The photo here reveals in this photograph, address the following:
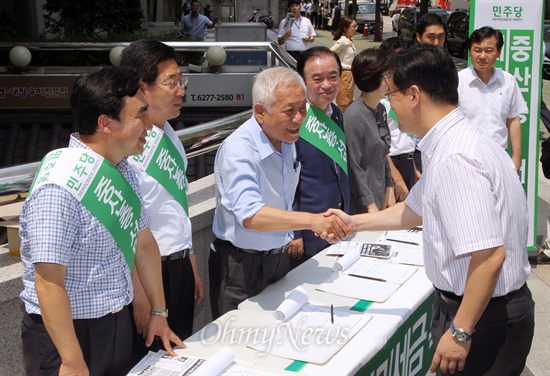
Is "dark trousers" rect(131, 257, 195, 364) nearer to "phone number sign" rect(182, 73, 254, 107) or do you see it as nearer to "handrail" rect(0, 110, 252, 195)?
"handrail" rect(0, 110, 252, 195)

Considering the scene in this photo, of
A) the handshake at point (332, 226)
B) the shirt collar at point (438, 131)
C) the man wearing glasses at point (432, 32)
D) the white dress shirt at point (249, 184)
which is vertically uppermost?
the man wearing glasses at point (432, 32)

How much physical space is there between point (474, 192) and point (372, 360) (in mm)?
790

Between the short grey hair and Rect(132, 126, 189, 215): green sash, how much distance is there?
0.44m

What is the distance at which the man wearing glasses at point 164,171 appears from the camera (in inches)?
112

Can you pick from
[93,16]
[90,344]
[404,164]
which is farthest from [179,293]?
[93,16]

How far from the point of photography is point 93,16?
10539 millimetres

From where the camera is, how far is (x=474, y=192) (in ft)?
7.19

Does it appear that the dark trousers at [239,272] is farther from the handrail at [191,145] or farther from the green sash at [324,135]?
the handrail at [191,145]

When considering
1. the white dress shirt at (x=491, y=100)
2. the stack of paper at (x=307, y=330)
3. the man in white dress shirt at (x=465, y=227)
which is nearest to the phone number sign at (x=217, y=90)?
the white dress shirt at (x=491, y=100)

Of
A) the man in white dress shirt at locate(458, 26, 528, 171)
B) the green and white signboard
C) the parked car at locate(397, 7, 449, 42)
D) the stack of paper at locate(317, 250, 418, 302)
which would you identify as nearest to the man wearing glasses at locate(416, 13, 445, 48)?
the green and white signboard

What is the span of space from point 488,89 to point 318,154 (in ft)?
7.11

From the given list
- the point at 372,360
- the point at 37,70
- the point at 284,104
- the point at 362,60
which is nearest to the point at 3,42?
the point at 37,70

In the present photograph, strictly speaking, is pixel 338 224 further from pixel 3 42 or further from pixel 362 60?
pixel 3 42

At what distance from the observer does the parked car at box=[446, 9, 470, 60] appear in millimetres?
22469
